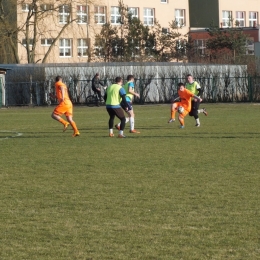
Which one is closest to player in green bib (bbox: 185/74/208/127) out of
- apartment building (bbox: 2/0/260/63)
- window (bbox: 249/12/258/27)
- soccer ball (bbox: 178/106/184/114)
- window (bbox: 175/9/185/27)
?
soccer ball (bbox: 178/106/184/114)

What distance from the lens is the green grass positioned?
8102 millimetres

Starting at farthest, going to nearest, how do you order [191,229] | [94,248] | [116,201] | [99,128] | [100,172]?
[99,128]
[100,172]
[116,201]
[191,229]
[94,248]

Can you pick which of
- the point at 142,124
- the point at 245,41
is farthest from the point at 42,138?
the point at 245,41

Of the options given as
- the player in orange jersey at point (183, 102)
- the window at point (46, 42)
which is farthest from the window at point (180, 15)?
the player in orange jersey at point (183, 102)

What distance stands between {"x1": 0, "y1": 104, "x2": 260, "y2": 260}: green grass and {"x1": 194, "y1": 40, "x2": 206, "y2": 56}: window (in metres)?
54.6

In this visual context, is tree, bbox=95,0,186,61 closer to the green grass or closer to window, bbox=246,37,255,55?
window, bbox=246,37,255,55

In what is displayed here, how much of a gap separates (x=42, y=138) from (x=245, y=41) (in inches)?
2019

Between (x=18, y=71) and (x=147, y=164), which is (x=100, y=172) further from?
(x=18, y=71)

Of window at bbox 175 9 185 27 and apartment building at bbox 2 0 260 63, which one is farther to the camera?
window at bbox 175 9 185 27

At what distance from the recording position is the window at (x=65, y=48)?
85000 millimetres

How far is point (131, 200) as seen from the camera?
1120cm

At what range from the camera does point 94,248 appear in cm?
805

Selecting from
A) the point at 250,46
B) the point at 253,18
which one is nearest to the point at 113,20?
the point at 250,46

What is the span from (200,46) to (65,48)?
556 inches
